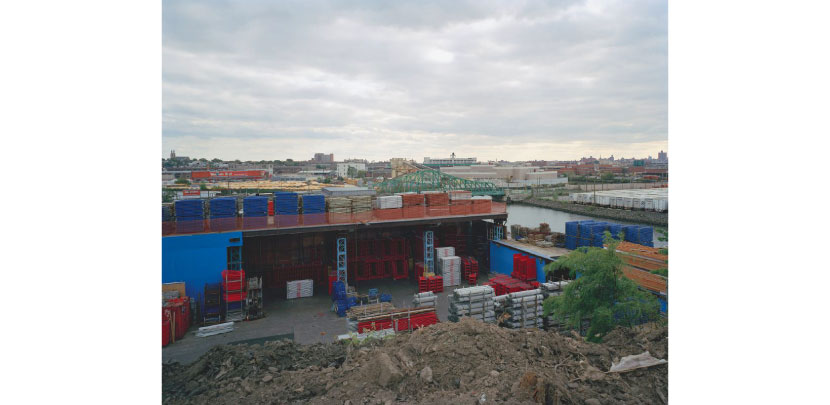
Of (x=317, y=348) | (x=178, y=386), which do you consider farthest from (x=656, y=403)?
(x=178, y=386)

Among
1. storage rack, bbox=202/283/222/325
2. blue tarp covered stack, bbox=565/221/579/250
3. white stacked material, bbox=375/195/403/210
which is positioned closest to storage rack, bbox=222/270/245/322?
storage rack, bbox=202/283/222/325

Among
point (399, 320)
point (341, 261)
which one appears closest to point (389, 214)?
point (341, 261)

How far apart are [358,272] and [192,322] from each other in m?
7.02

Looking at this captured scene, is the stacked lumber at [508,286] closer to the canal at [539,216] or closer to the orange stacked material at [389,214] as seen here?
the orange stacked material at [389,214]

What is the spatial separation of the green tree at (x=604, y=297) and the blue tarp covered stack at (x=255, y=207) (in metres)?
11.8

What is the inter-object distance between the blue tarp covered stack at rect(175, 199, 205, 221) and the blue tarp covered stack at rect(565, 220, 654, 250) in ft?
47.2

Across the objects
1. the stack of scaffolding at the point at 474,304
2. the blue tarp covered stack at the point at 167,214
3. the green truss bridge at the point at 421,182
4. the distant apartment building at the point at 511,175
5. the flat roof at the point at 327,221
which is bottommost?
the stack of scaffolding at the point at 474,304

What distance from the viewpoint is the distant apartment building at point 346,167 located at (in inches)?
3214

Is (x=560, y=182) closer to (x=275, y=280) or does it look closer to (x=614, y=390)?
(x=275, y=280)

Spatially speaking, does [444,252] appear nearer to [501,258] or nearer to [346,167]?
[501,258]

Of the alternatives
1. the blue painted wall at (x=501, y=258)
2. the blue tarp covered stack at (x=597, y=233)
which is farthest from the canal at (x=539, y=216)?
the blue tarp covered stack at (x=597, y=233)

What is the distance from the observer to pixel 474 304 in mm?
10859

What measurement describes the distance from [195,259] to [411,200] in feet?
29.1

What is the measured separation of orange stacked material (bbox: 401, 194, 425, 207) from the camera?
59.7 ft
